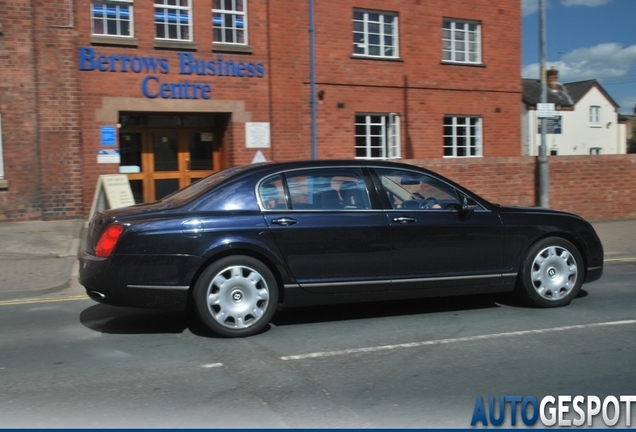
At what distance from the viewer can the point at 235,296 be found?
6.26 metres

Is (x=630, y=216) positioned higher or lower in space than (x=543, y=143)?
lower

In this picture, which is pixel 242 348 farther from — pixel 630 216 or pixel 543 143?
pixel 630 216

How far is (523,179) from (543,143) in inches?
68.0

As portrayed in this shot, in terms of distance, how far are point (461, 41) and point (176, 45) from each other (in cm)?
838

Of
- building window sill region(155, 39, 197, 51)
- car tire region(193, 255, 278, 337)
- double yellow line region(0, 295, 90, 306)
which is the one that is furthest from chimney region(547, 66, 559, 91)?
car tire region(193, 255, 278, 337)

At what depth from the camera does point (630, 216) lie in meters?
17.7

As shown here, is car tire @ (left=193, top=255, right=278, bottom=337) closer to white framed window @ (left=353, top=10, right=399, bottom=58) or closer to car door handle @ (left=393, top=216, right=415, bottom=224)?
car door handle @ (left=393, top=216, right=415, bottom=224)

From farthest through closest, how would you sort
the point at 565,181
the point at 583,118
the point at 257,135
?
the point at 583,118
the point at 565,181
the point at 257,135

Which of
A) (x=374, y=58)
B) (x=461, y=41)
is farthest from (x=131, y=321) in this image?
(x=461, y=41)

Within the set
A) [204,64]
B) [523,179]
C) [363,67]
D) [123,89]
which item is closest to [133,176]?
[123,89]

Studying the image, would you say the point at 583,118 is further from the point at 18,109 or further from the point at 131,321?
the point at 131,321

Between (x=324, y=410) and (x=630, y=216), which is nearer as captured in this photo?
(x=324, y=410)

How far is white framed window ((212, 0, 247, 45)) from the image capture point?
1636 centimetres

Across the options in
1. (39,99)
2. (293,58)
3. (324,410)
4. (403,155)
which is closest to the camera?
(324,410)
